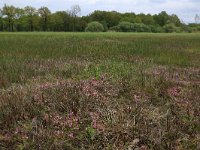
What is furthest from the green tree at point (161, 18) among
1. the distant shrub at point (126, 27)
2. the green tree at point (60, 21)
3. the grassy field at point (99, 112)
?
the grassy field at point (99, 112)

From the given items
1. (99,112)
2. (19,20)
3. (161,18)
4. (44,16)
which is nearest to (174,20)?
(161,18)

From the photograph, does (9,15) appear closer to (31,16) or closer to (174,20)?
(31,16)

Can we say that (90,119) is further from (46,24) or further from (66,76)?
(46,24)

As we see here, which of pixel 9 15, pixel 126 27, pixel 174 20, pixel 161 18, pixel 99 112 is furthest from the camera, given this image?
pixel 161 18

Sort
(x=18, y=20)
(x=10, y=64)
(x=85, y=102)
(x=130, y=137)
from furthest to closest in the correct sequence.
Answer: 1. (x=18, y=20)
2. (x=10, y=64)
3. (x=85, y=102)
4. (x=130, y=137)

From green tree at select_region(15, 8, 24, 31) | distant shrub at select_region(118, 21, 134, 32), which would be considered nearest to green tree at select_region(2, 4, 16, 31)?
green tree at select_region(15, 8, 24, 31)

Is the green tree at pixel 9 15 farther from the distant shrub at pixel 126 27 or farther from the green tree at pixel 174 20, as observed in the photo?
the green tree at pixel 174 20

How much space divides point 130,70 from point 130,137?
15.7ft

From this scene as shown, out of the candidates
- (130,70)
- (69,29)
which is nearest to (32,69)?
(130,70)

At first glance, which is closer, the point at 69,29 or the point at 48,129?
the point at 48,129

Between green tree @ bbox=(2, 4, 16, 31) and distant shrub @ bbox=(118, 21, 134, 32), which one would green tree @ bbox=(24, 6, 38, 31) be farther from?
distant shrub @ bbox=(118, 21, 134, 32)

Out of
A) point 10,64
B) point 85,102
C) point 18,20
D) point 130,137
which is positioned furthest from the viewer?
point 18,20

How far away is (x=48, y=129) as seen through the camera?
219 inches

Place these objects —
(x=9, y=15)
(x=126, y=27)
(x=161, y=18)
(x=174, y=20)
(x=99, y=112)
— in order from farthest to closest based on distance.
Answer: (x=161, y=18), (x=174, y=20), (x=9, y=15), (x=126, y=27), (x=99, y=112)
